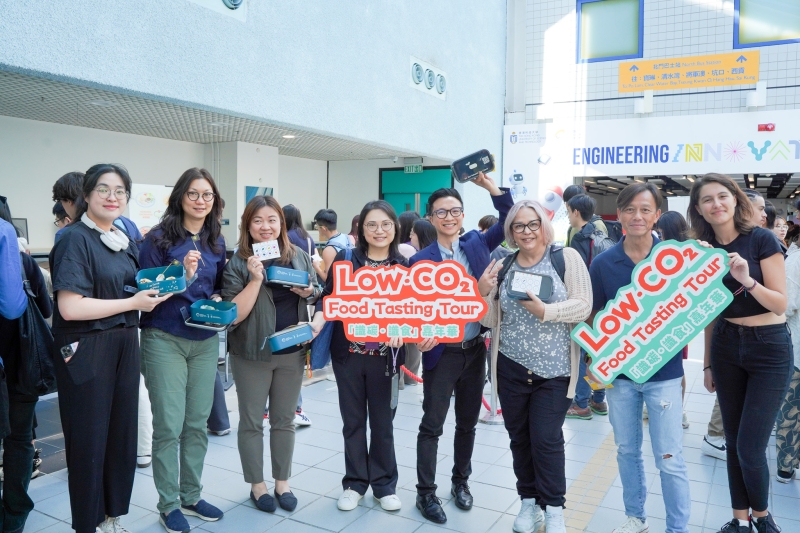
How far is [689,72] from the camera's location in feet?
33.1

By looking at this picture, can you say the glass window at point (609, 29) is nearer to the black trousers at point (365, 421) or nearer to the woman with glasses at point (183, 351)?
the black trousers at point (365, 421)

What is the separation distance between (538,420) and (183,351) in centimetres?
169

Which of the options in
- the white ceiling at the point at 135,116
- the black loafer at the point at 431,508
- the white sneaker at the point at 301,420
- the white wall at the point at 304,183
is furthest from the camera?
the white wall at the point at 304,183

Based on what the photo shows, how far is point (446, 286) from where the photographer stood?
281 cm

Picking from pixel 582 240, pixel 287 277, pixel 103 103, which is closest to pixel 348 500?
pixel 287 277

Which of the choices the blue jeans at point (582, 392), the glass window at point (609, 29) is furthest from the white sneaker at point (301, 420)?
the glass window at point (609, 29)

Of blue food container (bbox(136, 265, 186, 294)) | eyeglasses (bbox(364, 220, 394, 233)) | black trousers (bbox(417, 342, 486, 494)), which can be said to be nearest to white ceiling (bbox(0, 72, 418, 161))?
blue food container (bbox(136, 265, 186, 294))

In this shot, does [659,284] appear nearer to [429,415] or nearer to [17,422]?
[429,415]

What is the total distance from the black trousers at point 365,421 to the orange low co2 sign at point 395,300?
23 cm

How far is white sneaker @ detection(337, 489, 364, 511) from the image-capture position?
10.1 feet

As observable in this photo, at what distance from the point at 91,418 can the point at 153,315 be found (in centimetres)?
52

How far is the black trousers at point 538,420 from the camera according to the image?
267cm

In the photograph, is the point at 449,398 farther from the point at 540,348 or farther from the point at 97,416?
the point at 97,416

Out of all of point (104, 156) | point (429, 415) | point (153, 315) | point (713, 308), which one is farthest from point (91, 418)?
point (104, 156)
